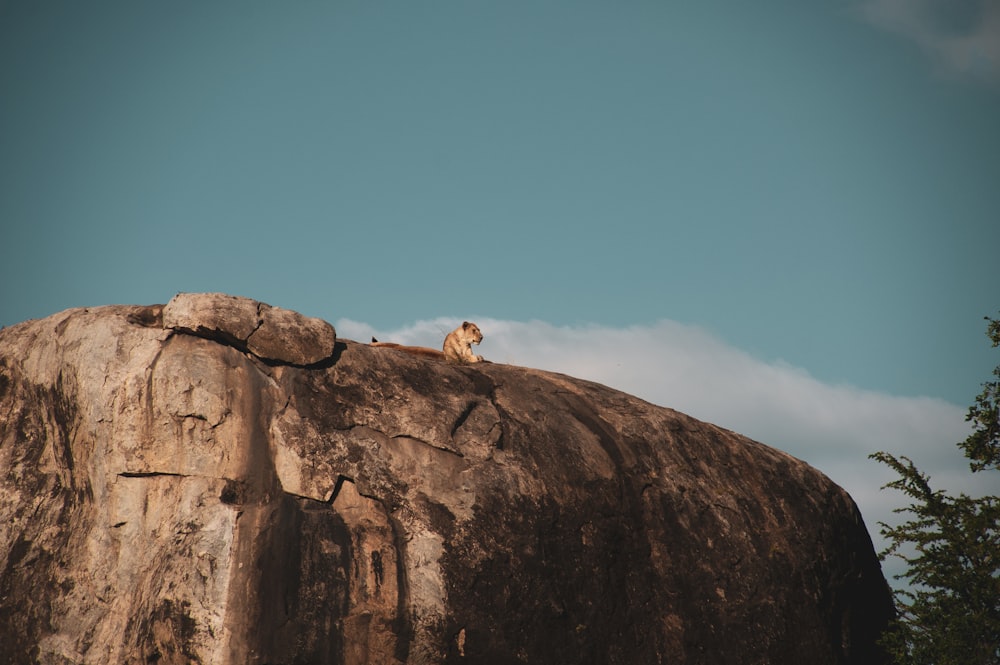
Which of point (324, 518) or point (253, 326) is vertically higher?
point (253, 326)

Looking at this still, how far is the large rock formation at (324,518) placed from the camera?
1342cm

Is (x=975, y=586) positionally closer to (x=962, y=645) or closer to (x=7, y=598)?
(x=962, y=645)

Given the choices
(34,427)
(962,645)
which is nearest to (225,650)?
(34,427)

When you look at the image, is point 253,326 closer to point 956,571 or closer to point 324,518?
point 324,518

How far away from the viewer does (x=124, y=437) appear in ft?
45.8

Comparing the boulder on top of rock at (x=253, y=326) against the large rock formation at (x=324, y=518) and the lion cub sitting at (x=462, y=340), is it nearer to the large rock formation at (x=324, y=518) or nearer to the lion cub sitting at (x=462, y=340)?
the large rock formation at (x=324, y=518)

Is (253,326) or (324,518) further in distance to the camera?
(253,326)

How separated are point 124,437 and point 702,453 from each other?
9.35 meters

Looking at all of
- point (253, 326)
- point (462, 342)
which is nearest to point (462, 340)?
point (462, 342)

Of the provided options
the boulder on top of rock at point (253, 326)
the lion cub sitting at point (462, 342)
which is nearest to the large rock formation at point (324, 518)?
the boulder on top of rock at point (253, 326)

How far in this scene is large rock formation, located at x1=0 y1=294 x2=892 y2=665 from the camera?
13422 millimetres

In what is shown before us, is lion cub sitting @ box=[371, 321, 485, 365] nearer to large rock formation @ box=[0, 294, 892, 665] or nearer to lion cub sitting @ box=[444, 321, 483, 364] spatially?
lion cub sitting @ box=[444, 321, 483, 364]

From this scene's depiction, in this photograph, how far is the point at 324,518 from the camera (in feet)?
45.7

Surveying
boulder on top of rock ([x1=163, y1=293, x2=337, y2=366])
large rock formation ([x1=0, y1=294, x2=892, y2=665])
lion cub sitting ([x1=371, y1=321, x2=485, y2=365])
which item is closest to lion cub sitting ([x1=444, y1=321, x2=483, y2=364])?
lion cub sitting ([x1=371, y1=321, x2=485, y2=365])
